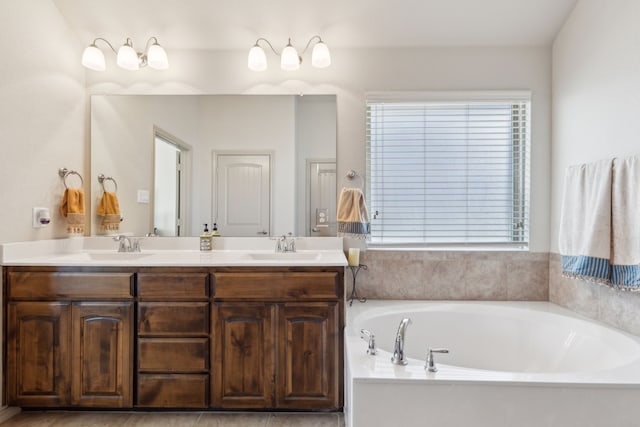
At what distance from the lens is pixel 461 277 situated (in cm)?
249

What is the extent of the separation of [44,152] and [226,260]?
1.29 meters

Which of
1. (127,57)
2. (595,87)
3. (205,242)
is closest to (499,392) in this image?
(595,87)

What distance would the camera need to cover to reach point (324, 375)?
1940mm

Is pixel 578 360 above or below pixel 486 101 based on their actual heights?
below

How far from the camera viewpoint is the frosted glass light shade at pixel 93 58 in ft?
7.60

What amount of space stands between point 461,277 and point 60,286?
2.37 m

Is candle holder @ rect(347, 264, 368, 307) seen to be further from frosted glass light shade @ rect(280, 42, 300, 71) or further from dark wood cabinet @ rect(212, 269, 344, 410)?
frosted glass light shade @ rect(280, 42, 300, 71)

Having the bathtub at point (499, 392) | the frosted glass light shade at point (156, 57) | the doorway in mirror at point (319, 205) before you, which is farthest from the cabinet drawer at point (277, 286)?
the frosted glass light shade at point (156, 57)

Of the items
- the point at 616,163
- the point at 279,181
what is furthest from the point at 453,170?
the point at 279,181

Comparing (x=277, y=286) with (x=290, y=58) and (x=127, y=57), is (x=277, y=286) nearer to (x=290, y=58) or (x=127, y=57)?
(x=290, y=58)

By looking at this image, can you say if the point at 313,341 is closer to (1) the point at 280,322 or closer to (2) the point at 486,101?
(1) the point at 280,322

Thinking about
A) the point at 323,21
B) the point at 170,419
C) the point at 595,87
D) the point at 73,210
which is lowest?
the point at 170,419

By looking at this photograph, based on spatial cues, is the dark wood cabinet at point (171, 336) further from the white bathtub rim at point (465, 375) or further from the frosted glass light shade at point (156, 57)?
the frosted glass light shade at point (156, 57)

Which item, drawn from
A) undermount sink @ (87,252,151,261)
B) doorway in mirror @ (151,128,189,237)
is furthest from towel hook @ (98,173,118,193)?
undermount sink @ (87,252,151,261)
